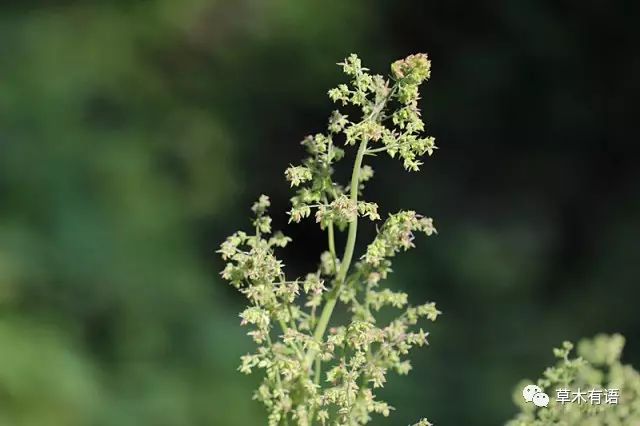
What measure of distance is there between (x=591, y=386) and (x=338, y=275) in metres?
0.17

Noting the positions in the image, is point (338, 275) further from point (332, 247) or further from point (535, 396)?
point (535, 396)

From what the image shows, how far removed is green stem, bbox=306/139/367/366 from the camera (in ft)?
2.19

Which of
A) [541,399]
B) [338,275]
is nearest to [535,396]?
[541,399]

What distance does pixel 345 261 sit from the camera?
0.70 m

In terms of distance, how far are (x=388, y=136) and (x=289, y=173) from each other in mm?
64

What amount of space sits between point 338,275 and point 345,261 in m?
0.03

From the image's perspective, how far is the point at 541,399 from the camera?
28.1 inches

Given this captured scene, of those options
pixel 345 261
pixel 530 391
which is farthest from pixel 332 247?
pixel 530 391

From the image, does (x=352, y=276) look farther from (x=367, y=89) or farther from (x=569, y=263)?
(x=569, y=263)

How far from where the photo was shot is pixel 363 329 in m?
0.67

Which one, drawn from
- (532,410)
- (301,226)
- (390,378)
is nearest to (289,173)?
(532,410)

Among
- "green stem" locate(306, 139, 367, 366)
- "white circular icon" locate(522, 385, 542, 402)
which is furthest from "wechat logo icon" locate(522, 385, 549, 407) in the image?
"green stem" locate(306, 139, 367, 366)

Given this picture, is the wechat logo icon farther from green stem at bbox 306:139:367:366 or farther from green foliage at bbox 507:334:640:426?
green stem at bbox 306:139:367:366

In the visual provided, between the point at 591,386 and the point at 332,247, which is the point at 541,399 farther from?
the point at 332,247
